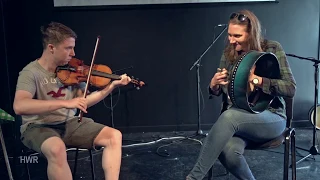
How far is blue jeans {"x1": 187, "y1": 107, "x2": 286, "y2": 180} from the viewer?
1.92 m

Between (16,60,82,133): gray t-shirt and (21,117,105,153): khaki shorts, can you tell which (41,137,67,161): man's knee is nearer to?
(21,117,105,153): khaki shorts

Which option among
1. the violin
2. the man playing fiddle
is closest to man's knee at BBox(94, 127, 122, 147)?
the man playing fiddle

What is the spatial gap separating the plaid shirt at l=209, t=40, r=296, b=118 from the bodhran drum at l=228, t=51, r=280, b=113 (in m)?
0.05

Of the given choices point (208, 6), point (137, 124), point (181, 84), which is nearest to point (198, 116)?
point (181, 84)

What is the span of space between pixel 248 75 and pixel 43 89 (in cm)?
107

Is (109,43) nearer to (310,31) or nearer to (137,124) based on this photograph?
(137,124)

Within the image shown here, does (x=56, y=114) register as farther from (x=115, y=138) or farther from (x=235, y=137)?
(x=235, y=137)

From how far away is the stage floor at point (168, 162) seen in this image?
267cm

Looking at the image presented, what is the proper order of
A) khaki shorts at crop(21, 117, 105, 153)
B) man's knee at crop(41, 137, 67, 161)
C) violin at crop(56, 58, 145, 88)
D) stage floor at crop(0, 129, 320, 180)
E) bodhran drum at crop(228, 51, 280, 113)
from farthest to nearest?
1. stage floor at crop(0, 129, 320, 180)
2. violin at crop(56, 58, 145, 88)
3. khaki shorts at crop(21, 117, 105, 153)
4. man's knee at crop(41, 137, 67, 161)
5. bodhran drum at crop(228, 51, 280, 113)

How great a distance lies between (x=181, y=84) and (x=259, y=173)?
1277 millimetres

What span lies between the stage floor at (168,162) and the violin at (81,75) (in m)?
0.75

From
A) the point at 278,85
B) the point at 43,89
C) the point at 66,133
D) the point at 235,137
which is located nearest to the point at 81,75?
the point at 43,89

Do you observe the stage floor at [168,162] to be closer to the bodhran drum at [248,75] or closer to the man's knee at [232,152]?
the man's knee at [232,152]

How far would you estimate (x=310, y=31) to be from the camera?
11.9ft
